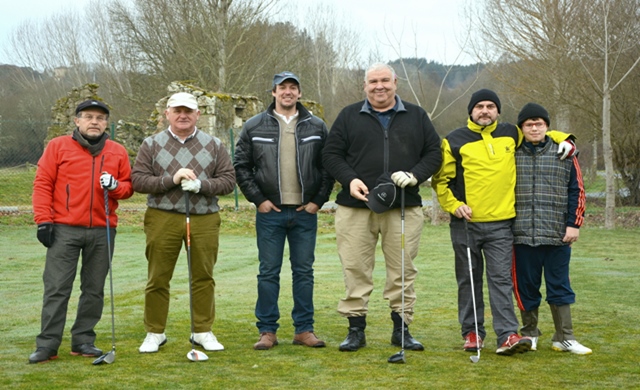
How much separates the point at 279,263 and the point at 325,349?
713 mm

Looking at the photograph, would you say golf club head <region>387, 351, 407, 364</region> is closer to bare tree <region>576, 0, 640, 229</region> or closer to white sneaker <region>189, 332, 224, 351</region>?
white sneaker <region>189, 332, 224, 351</region>

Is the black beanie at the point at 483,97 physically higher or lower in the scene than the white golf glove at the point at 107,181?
higher

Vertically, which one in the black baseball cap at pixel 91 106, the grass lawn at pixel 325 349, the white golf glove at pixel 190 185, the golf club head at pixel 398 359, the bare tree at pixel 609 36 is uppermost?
the bare tree at pixel 609 36

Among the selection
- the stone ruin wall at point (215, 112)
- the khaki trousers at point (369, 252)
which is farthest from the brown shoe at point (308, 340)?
the stone ruin wall at point (215, 112)

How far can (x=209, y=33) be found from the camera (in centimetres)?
3312

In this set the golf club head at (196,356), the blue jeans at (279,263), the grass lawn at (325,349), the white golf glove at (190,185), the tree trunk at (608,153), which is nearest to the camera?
the grass lawn at (325,349)

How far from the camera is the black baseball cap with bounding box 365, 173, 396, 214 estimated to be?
5871 mm

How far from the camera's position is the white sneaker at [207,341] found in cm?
606

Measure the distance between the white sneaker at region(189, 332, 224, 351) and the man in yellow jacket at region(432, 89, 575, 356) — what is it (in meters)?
1.71

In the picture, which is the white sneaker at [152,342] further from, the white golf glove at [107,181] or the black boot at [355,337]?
the black boot at [355,337]

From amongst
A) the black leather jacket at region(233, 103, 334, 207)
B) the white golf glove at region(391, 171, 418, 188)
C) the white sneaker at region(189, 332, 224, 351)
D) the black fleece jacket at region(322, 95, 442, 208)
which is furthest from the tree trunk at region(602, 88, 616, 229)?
the white sneaker at region(189, 332, 224, 351)

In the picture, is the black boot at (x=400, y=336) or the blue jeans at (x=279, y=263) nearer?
the black boot at (x=400, y=336)

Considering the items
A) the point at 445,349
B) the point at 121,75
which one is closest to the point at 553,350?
the point at 445,349

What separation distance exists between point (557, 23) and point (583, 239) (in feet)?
26.2
